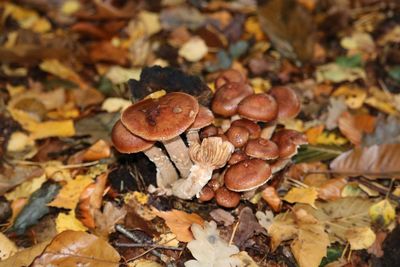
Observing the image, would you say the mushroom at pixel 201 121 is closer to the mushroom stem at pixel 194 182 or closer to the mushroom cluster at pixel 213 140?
the mushroom cluster at pixel 213 140

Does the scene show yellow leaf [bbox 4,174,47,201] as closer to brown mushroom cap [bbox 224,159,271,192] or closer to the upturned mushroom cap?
brown mushroom cap [bbox 224,159,271,192]

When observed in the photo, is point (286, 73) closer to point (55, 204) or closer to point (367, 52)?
point (367, 52)

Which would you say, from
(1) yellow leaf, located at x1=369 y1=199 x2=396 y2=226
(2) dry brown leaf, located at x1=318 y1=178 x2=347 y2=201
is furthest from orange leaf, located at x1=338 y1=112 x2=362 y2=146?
(1) yellow leaf, located at x1=369 y1=199 x2=396 y2=226

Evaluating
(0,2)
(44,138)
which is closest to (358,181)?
(44,138)

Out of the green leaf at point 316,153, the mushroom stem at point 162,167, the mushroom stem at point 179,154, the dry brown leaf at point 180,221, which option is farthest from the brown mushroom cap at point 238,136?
the green leaf at point 316,153

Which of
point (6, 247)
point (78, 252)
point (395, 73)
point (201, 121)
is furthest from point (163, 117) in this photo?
point (395, 73)

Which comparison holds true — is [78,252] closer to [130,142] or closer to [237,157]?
[130,142]

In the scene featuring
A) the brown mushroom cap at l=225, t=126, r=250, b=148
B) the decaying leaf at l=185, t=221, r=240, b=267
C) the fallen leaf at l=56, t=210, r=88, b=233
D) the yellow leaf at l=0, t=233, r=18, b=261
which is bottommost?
the yellow leaf at l=0, t=233, r=18, b=261
